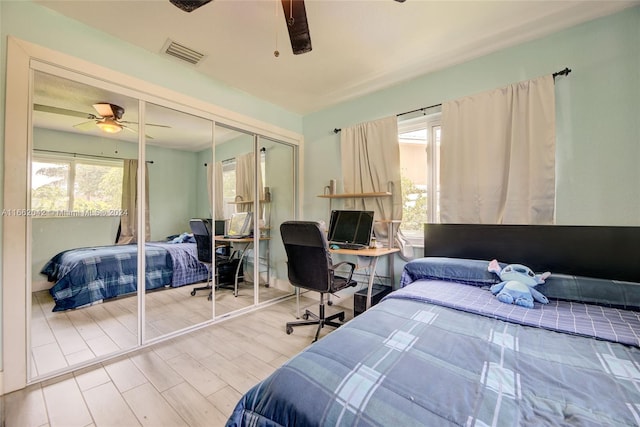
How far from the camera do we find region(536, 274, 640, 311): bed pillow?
1510 mm

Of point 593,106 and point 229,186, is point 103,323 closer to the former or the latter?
point 229,186

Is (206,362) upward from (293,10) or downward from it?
downward

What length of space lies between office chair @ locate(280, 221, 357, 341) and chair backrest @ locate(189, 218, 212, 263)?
938 mm

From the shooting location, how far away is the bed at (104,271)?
1.99 meters

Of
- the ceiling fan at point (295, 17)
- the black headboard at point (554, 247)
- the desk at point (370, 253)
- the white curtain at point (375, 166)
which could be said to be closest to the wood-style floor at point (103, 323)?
the desk at point (370, 253)

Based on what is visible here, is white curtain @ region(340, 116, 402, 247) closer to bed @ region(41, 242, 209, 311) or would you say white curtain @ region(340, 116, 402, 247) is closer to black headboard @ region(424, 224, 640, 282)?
black headboard @ region(424, 224, 640, 282)

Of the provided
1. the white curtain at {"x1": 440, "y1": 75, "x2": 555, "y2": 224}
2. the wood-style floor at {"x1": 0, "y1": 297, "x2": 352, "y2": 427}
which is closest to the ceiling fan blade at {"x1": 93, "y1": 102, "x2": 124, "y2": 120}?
the wood-style floor at {"x1": 0, "y1": 297, "x2": 352, "y2": 427}

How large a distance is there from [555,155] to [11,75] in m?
3.92

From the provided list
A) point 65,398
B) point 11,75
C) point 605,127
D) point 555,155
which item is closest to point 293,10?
point 11,75

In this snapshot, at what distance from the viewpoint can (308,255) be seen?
2.35 m

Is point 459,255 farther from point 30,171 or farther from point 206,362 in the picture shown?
point 30,171

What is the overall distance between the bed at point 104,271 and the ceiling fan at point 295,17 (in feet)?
6.22

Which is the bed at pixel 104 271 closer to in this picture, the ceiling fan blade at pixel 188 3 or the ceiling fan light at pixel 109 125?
the ceiling fan light at pixel 109 125

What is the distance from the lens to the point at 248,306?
319cm
